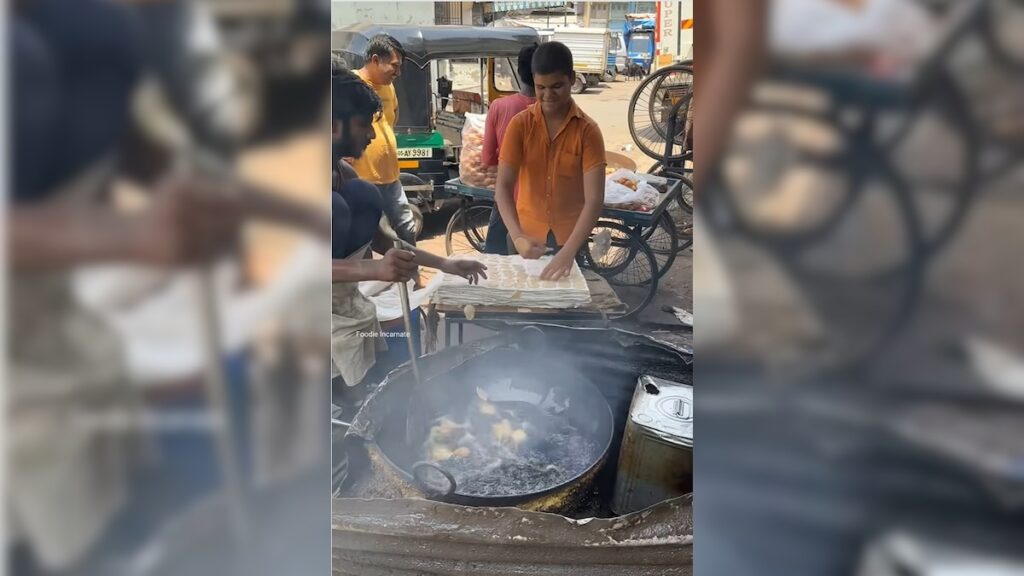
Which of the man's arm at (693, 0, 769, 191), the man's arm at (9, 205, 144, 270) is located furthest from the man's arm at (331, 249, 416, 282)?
the man's arm at (693, 0, 769, 191)

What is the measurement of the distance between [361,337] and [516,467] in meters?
0.72

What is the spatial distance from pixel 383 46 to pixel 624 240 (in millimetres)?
1033

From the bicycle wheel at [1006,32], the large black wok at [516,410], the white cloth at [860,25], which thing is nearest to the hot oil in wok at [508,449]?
the large black wok at [516,410]

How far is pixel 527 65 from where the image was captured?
2338 millimetres

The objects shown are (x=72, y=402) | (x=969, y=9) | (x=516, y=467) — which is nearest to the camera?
(x=969, y=9)

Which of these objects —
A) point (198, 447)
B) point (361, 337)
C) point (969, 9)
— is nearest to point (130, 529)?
point (198, 447)

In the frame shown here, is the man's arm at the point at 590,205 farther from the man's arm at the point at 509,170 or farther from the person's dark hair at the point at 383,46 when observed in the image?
the person's dark hair at the point at 383,46

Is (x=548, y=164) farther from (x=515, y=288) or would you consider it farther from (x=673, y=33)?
(x=673, y=33)

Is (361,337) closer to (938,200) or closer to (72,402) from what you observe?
(72,402)

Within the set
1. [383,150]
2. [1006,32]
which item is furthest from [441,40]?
[1006,32]

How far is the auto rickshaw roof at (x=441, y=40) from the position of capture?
2.28 meters

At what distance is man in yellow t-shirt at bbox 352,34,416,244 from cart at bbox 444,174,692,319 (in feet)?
0.52

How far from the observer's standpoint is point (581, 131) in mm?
2379

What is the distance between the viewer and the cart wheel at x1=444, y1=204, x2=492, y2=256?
2420 millimetres
